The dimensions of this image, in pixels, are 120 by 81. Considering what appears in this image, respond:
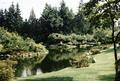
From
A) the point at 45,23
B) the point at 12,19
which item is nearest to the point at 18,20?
the point at 12,19

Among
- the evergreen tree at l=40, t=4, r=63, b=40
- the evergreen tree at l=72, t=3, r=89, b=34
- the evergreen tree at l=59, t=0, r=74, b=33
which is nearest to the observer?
the evergreen tree at l=40, t=4, r=63, b=40

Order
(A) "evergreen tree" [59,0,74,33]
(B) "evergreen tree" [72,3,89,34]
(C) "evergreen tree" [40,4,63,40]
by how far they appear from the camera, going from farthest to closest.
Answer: (B) "evergreen tree" [72,3,89,34], (A) "evergreen tree" [59,0,74,33], (C) "evergreen tree" [40,4,63,40]

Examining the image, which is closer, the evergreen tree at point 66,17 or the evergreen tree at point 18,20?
the evergreen tree at point 18,20

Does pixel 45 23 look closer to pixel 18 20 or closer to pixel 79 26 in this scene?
pixel 18 20

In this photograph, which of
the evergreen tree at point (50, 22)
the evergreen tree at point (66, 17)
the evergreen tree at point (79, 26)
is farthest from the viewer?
the evergreen tree at point (79, 26)

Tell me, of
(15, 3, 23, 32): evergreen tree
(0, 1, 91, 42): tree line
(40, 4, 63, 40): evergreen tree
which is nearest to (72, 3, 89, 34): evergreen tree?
(0, 1, 91, 42): tree line

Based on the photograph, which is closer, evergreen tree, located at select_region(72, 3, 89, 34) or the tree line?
the tree line

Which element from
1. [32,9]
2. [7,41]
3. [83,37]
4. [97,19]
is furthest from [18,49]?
[32,9]

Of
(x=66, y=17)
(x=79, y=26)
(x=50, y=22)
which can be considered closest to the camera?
(x=50, y=22)

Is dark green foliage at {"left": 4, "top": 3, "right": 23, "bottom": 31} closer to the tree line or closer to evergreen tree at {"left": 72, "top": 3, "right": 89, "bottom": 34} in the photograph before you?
the tree line

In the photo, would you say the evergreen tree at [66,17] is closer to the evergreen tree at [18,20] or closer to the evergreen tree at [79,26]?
the evergreen tree at [79,26]

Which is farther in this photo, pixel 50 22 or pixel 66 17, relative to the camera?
pixel 66 17

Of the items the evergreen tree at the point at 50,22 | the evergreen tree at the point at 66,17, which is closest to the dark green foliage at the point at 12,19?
the evergreen tree at the point at 50,22

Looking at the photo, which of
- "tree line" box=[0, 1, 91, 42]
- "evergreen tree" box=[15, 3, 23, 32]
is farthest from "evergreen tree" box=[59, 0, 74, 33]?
"evergreen tree" box=[15, 3, 23, 32]
